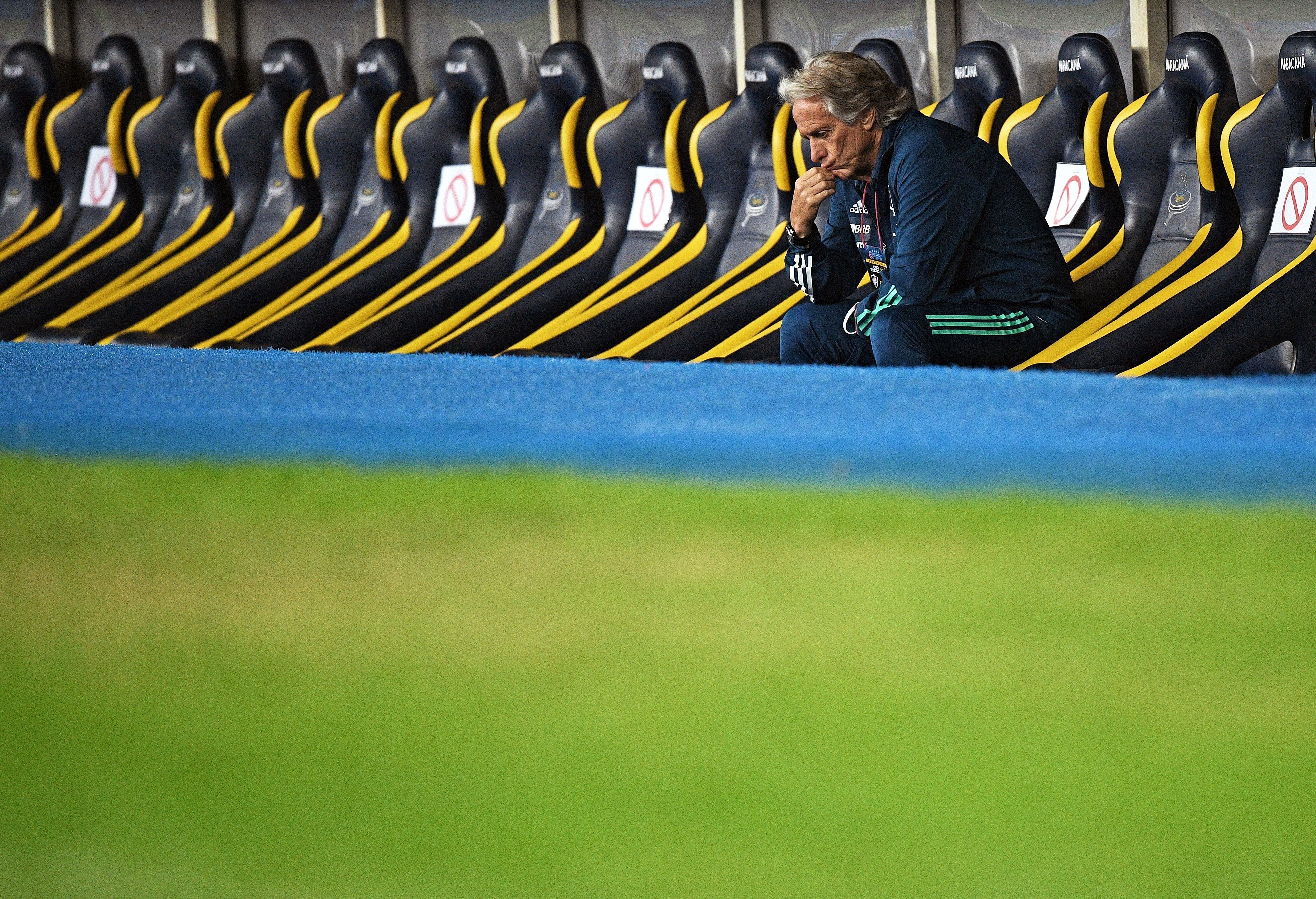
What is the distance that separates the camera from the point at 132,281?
4871 mm

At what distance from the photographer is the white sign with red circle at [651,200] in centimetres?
431

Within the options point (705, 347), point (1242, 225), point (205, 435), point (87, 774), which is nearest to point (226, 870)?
point (87, 774)

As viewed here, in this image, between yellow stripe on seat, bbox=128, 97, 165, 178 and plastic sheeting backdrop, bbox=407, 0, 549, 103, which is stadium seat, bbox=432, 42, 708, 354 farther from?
yellow stripe on seat, bbox=128, 97, 165, 178

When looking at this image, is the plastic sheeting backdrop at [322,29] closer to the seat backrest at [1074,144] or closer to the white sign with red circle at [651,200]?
the white sign with red circle at [651,200]

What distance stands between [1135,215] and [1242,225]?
271 mm

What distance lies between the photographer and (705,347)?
3635 millimetres

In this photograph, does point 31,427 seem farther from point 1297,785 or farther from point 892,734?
point 1297,785

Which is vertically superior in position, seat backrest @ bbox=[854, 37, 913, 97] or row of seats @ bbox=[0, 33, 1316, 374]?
seat backrest @ bbox=[854, 37, 913, 97]

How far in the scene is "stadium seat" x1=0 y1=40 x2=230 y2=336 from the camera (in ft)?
16.7

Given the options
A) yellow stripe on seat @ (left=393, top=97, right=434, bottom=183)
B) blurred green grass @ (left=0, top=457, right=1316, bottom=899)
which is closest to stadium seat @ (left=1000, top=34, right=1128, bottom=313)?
yellow stripe on seat @ (left=393, top=97, right=434, bottom=183)

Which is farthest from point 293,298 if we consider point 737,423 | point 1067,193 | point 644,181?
point 737,423

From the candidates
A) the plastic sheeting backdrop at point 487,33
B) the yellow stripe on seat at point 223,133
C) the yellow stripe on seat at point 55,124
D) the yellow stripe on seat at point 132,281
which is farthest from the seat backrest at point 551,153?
the yellow stripe on seat at point 55,124

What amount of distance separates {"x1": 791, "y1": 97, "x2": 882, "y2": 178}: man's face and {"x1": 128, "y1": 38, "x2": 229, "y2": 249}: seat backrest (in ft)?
9.30

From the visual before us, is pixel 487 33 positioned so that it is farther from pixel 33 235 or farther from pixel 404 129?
pixel 33 235
